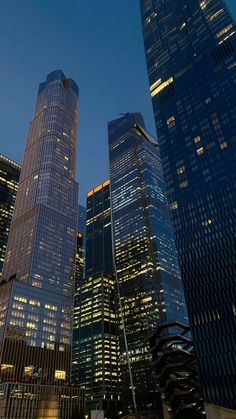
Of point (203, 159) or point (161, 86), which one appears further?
point (161, 86)

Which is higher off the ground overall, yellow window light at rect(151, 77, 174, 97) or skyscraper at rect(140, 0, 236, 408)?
yellow window light at rect(151, 77, 174, 97)

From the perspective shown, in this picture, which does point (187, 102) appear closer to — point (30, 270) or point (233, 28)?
point (233, 28)

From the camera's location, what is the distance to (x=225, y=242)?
105625mm

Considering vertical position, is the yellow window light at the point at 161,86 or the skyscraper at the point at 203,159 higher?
the yellow window light at the point at 161,86

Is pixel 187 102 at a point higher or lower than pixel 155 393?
higher

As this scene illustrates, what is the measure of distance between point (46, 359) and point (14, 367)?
683 inches

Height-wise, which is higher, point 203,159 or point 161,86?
point 161,86

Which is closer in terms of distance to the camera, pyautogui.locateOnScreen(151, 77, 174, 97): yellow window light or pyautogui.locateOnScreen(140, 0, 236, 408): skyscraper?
pyautogui.locateOnScreen(140, 0, 236, 408): skyscraper

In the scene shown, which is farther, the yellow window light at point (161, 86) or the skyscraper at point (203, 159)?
the yellow window light at point (161, 86)

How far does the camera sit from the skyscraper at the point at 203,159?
320 ft

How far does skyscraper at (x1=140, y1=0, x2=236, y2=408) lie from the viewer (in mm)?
97562

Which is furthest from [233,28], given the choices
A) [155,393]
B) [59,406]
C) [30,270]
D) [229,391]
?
[155,393]

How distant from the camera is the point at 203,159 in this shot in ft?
402

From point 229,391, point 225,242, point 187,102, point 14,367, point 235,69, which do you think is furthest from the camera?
point 14,367
